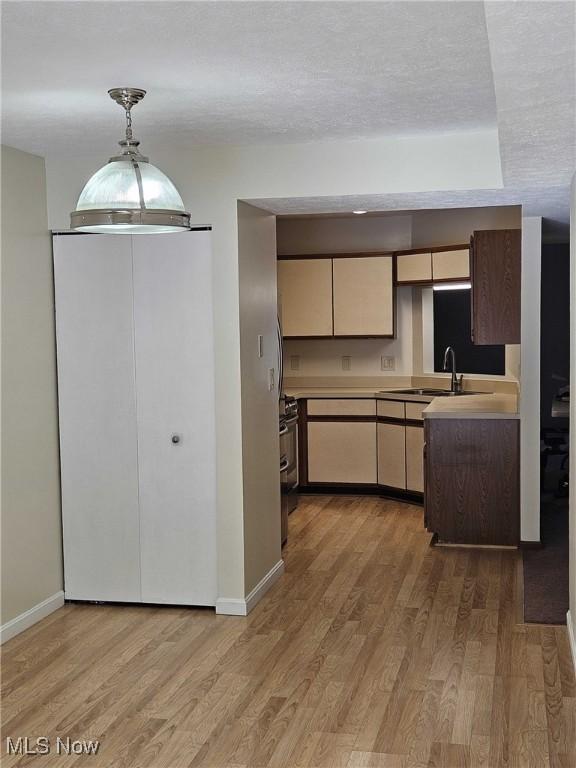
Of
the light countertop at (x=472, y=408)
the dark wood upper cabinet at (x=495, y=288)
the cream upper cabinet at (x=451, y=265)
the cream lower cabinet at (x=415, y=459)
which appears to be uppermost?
the cream upper cabinet at (x=451, y=265)

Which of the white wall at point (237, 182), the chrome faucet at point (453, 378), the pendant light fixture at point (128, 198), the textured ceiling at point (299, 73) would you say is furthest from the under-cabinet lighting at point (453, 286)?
the pendant light fixture at point (128, 198)

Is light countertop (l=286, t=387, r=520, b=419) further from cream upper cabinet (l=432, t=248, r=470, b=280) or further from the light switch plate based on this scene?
cream upper cabinet (l=432, t=248, r=470, b=280)

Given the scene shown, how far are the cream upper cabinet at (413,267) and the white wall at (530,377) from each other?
5.92 feet

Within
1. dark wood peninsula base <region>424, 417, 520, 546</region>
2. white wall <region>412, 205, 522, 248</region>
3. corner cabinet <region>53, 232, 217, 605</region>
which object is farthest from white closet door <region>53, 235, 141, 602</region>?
white wall <region>412, 205, 522, 248</region>

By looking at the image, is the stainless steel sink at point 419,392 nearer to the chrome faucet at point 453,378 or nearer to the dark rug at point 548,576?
the chrome faucet at point 453,378

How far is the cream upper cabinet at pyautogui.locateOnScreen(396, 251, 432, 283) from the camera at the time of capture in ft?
25.2

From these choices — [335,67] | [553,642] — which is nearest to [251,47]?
[335,67]

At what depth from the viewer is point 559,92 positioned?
7.86 feet

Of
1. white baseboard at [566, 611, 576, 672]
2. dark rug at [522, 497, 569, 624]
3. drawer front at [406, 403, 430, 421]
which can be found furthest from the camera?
drawer front at [406, 403, 430, 421]

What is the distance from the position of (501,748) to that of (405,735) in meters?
0.35

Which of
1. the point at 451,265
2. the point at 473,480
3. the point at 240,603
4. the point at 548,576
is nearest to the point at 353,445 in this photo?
the point at 451,265

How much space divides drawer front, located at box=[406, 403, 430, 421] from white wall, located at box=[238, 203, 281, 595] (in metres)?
2.08

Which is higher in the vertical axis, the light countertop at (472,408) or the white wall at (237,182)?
the white wall at (237,182)

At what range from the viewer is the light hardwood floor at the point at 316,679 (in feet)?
10.8
